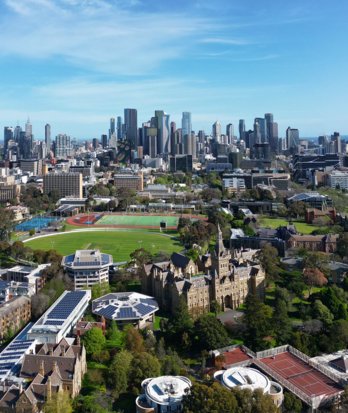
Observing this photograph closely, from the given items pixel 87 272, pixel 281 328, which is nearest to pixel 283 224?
pixel 87 272

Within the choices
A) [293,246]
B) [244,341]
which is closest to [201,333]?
[244,341]

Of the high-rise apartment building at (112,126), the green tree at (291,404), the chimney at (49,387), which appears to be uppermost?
the high-rise apartment building at (112,126)

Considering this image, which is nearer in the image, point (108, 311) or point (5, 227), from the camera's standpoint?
point (108, 311)

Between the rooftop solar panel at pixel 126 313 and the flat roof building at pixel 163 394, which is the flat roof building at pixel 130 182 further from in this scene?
the flat roof building at pixel 163 394

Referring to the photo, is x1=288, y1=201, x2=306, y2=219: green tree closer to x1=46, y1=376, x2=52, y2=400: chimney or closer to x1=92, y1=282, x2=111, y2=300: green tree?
x1=92, y1=282, x2=111, y2=300: green tree

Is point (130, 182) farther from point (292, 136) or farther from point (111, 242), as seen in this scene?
point (292, 136)

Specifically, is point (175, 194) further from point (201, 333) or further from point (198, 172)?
point (201, 333)

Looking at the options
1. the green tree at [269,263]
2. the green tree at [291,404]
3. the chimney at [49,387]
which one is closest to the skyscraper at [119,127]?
the green tree at [269,263]
